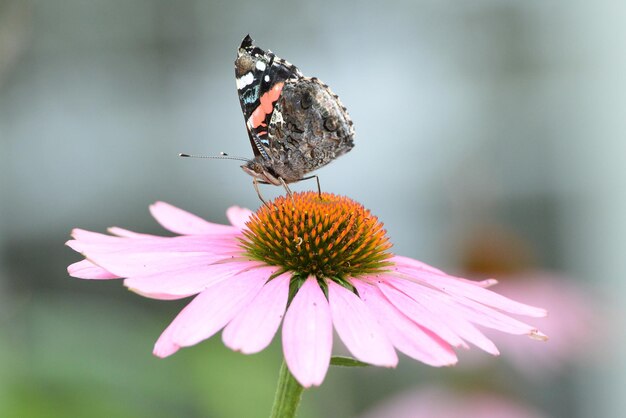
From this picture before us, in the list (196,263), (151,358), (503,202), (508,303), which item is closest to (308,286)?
(196,263)

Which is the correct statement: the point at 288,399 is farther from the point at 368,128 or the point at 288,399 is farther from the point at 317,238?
the point at 368,128

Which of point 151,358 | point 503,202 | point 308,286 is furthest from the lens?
point 503,202

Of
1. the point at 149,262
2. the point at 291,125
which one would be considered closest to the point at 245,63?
the point at 291,125

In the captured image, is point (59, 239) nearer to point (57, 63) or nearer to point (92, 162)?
point (92, 162)

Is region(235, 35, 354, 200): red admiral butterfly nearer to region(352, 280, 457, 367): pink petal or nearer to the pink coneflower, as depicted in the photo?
the pink coneflower

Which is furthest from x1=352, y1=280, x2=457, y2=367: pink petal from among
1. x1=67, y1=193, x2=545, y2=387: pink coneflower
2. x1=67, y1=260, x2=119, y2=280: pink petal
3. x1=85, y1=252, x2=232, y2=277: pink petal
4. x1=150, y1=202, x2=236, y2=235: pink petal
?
x1=150, y1=202, x2=236, y2=235: pink petal

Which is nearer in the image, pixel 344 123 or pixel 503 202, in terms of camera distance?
pixel 344 123

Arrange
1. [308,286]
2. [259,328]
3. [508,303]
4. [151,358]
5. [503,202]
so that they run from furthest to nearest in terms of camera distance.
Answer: [503,202] < [151,358] < [508,303] < [308,286] < [259,328]
